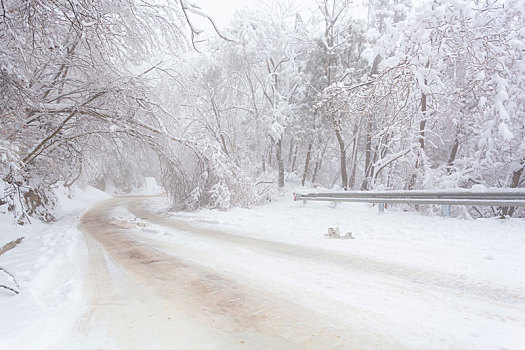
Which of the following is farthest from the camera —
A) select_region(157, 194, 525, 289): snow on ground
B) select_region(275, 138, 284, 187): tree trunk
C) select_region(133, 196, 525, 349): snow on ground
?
select_region(275, 138, 284, 187): tree trunk

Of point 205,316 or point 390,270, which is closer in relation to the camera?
point 205,316

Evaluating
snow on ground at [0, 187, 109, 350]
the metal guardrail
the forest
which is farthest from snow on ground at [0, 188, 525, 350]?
the forest

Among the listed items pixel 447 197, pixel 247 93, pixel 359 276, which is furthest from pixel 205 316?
pixel 247 93

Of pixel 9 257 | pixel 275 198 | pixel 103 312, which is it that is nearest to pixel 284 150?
pixel 275 198

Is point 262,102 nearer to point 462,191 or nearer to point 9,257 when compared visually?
point 462,191

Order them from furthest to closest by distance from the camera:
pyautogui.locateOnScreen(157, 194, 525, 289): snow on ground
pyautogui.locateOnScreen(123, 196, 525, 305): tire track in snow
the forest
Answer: the forest < pyautogui.locateOnScreen(157, 194, 525, 289): snow on ground < pyautogui.locateOnScreen(123, 196, 525, 305): tire track in snow

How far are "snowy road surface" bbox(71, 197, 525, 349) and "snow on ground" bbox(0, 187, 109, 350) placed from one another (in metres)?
0.19

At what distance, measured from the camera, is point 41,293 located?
3.50 m

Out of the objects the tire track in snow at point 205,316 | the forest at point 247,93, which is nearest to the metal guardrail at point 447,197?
→ the forest at point 247,93

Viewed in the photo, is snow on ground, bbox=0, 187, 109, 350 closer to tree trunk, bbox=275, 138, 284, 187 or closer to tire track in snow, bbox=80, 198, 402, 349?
tire track in snow, bbox=80, 198, 402, 349

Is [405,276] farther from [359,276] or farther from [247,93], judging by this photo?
[247,93]

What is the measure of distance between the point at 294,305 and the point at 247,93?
818 inches

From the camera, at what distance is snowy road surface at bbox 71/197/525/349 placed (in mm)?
2289

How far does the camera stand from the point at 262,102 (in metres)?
23.5
